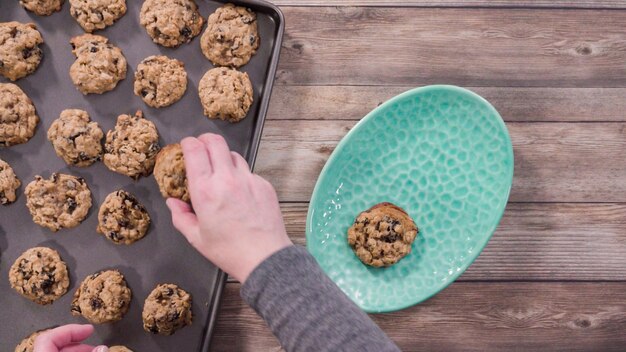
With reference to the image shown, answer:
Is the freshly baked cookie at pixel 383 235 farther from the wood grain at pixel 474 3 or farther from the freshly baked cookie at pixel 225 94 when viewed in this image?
the wood grain at pixel 474 3

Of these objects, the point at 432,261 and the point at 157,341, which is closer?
the point at 157,341

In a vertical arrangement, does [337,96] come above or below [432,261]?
above

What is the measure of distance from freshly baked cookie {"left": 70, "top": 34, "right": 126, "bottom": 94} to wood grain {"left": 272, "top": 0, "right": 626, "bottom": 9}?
44cm

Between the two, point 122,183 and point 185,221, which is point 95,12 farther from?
point 185,221

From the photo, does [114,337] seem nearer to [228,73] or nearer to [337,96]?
[228,73]

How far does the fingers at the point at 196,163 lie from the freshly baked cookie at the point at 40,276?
1.55ft

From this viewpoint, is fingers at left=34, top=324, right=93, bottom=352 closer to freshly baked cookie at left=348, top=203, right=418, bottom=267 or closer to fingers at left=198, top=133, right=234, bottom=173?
fingers at left=198, top=133, right=234, bottom=173

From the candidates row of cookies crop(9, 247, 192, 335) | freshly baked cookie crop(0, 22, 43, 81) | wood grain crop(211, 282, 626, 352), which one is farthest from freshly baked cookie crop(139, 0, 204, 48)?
wood grain crop(211, 282, 626, 352)

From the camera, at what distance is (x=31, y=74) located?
3.94ft

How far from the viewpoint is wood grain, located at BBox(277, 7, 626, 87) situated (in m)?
1.38

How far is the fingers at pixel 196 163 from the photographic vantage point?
2.94 ft

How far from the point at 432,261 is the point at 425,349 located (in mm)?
251

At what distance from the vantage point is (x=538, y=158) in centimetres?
139

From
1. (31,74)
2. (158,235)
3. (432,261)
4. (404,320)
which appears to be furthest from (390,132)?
(31,74)
